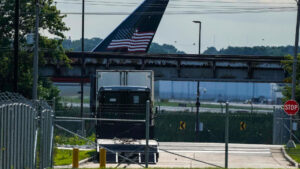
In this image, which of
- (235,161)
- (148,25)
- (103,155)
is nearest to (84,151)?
(235,161)

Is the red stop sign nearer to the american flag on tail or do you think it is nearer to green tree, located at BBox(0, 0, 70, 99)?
green tree, located at BBox(0, 0, 70, 99)

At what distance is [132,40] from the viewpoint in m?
67.9

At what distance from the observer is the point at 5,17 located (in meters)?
54.5

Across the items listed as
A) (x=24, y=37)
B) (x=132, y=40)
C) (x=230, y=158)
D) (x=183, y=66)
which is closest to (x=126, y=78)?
(x=230, y=158)

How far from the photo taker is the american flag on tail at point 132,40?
219 ft

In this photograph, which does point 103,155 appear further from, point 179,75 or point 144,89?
Answer: point 179,75

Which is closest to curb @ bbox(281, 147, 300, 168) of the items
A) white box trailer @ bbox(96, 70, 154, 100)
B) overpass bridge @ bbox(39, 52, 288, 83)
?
white box trailer @ bbox(96, 70, 154, 100)

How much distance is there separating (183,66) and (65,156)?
124 ft

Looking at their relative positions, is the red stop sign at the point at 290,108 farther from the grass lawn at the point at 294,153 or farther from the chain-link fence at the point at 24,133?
the chain-link fence at the point at 24,133

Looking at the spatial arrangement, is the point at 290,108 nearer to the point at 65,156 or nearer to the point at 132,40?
the point at 65,156

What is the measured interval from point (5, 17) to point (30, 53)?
3353 mm

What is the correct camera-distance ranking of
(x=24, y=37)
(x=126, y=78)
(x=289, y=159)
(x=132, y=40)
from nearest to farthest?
(x=289, y=159) < (x=126, y=78) < (x=24, y=37) < (x=132, y=40)

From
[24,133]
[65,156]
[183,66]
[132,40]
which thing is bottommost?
[65,156]

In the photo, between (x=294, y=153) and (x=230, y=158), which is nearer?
(x=230, y=158)
